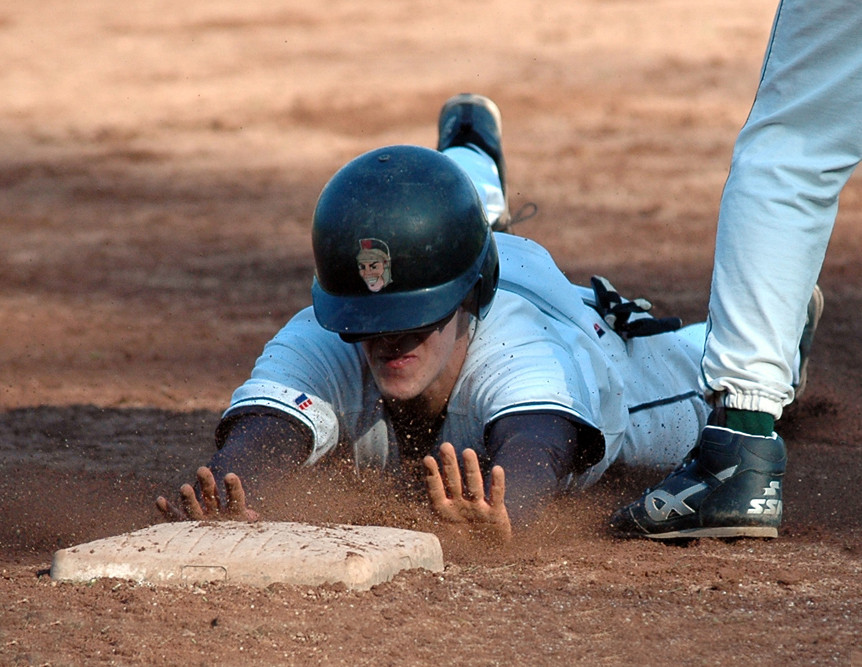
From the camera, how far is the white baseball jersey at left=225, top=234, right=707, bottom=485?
124 inches

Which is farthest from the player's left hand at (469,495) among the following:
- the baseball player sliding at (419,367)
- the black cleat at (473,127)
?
the black cleat at (473,127)

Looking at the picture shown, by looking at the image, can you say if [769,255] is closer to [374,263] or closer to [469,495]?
[469,495]

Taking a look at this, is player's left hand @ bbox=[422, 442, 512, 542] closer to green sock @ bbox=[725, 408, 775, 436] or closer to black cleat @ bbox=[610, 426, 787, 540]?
black cleat @ bbox=[610, 426, 787, 540]

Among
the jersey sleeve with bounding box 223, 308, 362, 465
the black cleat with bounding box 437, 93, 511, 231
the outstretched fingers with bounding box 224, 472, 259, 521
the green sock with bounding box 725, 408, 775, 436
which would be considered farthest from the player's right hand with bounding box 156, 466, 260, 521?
the black cleat with bounding box 437, 93, 511, 231

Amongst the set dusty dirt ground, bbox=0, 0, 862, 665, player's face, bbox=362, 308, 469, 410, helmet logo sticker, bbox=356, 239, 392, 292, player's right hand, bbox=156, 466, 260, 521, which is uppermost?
helmet logo sticker, bbox=356, 239, 392, 292

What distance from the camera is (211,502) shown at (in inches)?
111

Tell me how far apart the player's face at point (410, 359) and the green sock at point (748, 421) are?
2.49ft

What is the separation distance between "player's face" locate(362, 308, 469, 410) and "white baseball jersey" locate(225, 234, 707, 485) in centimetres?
13

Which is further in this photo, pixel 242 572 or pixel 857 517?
pixel 857 517

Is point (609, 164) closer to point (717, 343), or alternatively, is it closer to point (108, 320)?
point (108, 320)

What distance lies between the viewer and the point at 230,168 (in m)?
9.09

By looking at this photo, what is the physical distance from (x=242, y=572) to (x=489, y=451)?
837 mm

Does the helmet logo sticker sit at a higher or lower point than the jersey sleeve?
higher

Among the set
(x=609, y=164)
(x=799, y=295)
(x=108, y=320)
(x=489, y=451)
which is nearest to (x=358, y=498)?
(x=489, y=451)
